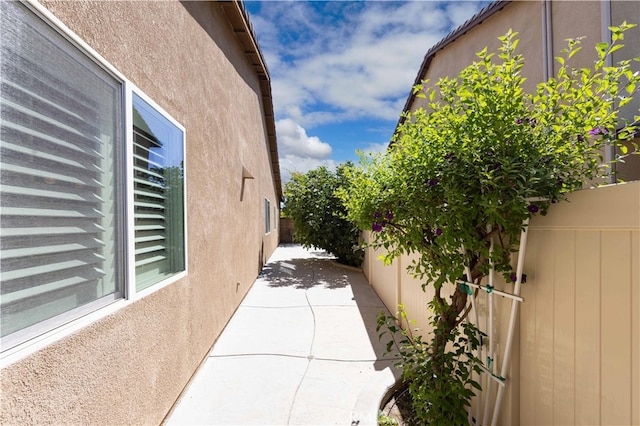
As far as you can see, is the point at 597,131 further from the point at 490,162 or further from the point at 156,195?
the point at 156,195

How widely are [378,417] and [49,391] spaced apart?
7.72 feet

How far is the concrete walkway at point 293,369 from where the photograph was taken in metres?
2.66

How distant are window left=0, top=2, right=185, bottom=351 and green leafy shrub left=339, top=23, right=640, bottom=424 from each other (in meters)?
2.12

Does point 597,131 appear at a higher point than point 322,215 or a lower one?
higher

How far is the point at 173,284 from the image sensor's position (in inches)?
110

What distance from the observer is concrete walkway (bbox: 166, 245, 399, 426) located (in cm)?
266

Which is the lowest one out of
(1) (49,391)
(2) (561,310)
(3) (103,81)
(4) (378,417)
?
(4) (378,417)

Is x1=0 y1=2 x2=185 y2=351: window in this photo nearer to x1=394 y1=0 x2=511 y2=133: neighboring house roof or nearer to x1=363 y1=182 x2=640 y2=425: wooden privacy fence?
x1=363 y1=182 x2=640 y2=425: wooden privacy fence

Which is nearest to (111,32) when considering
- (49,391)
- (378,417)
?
(49,391)

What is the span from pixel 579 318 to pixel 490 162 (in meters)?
0.99

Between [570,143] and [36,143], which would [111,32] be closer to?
[36,143]

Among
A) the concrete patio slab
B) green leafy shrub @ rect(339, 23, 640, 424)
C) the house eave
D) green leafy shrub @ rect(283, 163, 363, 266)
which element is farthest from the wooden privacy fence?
green leafy shrub @ rect(283, 163, 363, 266)

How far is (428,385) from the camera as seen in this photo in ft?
7.19

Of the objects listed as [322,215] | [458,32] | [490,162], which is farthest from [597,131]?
[322,215]
